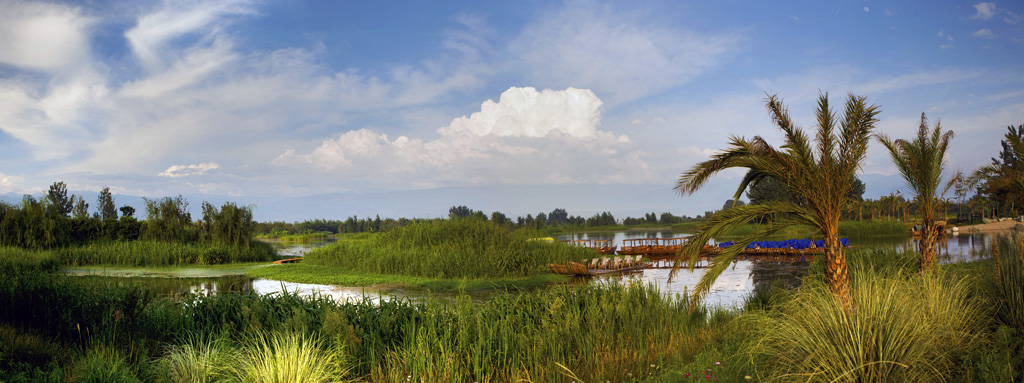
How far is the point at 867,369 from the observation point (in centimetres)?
409

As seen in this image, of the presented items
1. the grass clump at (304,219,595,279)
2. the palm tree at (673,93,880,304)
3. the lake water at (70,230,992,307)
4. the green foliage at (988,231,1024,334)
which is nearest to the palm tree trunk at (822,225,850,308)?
the palm tree at (673,93,880,304)

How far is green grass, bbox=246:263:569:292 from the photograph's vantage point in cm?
1520

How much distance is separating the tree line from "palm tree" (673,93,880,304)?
2350cm

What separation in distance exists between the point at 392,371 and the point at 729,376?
119 inches

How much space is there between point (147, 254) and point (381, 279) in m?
13.6

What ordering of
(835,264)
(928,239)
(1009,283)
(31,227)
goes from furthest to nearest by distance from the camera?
(31,227) → (928,239) → (835,264) → (1009,283)

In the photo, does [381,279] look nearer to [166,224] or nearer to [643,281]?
[643,281]

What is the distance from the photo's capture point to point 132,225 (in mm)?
26609

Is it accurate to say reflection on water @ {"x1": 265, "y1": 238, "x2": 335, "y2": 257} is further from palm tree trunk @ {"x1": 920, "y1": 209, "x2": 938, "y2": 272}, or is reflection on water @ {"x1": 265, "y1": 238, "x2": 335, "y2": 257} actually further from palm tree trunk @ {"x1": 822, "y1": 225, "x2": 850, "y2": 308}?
palm tree trunk @ {"x1": 920, "y1": 209, "x2": 938, "y2": 272}

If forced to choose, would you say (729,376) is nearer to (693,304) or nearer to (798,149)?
(693,304)

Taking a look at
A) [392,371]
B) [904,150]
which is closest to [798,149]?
[904,150]

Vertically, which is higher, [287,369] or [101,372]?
[287,369]

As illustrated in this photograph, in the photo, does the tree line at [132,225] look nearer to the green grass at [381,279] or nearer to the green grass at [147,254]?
the green grass at [147,254]

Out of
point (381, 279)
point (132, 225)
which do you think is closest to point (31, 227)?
point (132, 225)
